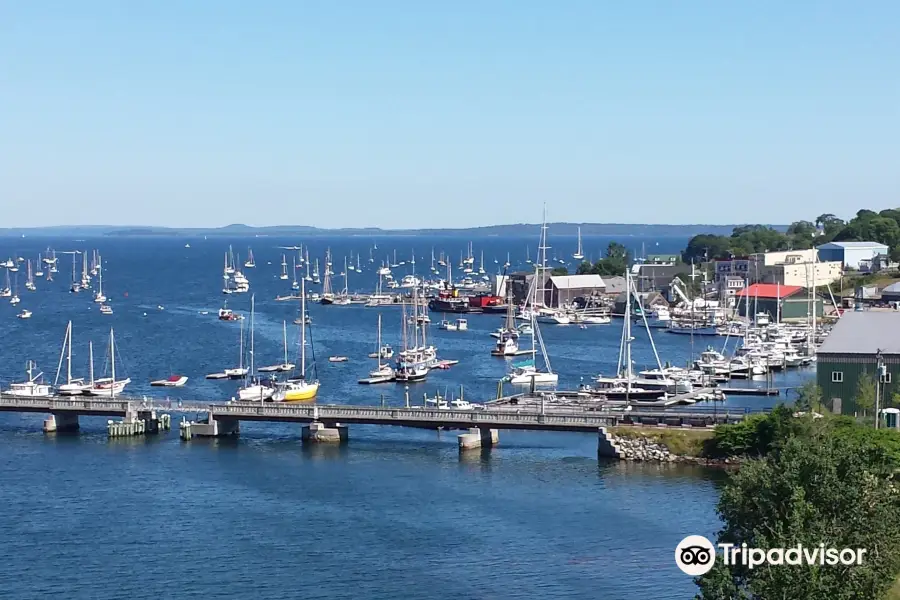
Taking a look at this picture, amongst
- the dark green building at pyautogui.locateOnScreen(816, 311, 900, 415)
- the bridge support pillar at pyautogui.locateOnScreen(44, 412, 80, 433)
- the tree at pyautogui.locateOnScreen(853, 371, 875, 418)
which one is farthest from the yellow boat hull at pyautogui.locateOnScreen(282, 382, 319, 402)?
the tree at pyautogui.locateOnScreen(853, 371, 875, 418)

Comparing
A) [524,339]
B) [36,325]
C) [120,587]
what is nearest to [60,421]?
[120,587]

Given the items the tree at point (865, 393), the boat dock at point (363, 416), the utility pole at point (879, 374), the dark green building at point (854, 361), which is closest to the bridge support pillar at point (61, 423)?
the boat dock at point (363, 416)

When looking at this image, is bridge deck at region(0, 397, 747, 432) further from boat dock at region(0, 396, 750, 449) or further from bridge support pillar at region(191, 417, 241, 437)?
bridge support pillar at region(191, 417, 241, 437)

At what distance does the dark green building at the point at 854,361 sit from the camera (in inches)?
1442

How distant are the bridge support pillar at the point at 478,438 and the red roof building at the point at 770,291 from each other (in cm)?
4176

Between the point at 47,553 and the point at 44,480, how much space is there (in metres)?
7.39

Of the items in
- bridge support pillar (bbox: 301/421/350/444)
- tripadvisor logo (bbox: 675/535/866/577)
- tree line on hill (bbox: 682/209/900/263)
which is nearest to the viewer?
tripadvisor logo (bbox: 675/535/866/577)

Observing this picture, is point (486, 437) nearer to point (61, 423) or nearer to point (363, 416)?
point (363, 416)

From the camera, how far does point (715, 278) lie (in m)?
97.7

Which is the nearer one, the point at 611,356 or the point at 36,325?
the point at 611,356

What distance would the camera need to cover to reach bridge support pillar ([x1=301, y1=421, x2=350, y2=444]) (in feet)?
129

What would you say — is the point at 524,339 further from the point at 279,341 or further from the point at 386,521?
the point at 386,521

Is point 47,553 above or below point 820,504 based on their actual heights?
below

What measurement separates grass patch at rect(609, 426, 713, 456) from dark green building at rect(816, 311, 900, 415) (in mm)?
4160
